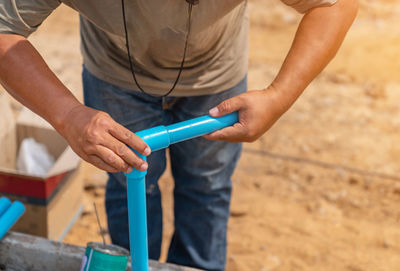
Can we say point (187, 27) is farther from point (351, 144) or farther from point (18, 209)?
point (351, 144)

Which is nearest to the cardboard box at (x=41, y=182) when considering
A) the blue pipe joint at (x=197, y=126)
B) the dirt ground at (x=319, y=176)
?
the dirt ground at (x=319, y=176)

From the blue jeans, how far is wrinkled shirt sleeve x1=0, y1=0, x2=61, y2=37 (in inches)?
13.4

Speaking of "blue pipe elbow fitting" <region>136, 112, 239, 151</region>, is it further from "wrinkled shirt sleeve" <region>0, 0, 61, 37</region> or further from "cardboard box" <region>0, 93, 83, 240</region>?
"cardboard box" <region>0, 93, 83, 240</region>

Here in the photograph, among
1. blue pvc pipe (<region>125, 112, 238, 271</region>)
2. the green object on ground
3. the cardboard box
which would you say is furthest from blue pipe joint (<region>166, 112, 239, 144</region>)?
the cardboard box

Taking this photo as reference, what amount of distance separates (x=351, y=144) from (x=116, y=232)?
169 cm

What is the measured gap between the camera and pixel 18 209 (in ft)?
4.90

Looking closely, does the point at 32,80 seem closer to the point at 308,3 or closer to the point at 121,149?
the point at 121,149

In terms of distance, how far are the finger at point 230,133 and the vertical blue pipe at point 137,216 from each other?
0.59 ft

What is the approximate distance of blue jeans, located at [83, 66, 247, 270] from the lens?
148 centimetres

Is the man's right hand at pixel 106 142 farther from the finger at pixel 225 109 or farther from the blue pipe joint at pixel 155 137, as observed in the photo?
the finger at pixel 225 109

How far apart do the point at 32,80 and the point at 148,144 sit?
0.94ft

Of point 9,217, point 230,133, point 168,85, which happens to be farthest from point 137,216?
point 9,217

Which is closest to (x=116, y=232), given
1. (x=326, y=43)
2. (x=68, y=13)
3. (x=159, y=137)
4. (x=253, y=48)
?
(x=159, y=137)

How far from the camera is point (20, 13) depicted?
1.13 m
